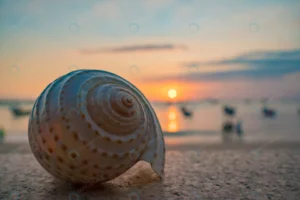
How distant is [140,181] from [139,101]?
1.22 metres

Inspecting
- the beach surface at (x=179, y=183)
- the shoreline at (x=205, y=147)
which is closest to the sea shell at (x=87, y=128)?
the beach surface at (x=179, y=183)

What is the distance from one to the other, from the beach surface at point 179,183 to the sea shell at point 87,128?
398 millimetres

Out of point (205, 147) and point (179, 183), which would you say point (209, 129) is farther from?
point (179, 183)

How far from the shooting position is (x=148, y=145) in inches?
155

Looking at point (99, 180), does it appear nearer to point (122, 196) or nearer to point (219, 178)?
point (122, 196)

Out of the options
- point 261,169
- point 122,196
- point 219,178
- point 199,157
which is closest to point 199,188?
point 219,178

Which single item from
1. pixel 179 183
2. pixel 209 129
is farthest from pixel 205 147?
pixel 209 129

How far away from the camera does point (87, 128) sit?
3324 millimetres

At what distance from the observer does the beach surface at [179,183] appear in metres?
3.75

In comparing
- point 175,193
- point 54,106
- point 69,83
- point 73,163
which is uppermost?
point 69,83

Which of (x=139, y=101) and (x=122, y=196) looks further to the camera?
(x=139, y=101)

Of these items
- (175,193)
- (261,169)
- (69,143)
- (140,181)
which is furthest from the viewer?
(261,169)

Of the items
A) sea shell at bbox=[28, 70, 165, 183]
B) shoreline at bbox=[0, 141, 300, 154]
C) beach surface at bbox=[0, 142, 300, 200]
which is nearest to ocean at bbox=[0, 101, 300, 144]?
shoreline at bbox=[0, 141, 300, 154]

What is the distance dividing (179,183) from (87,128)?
1.72 meters
